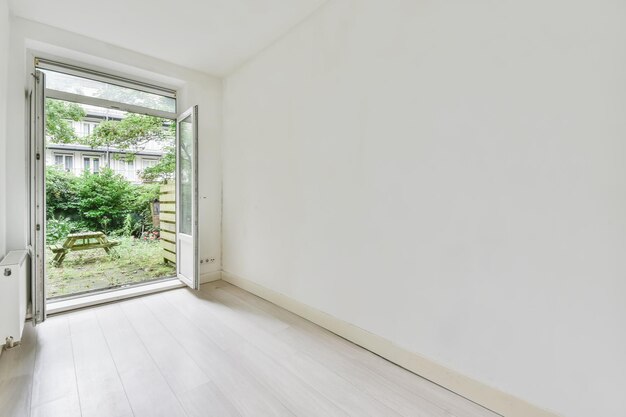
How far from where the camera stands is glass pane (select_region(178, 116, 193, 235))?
138 inches

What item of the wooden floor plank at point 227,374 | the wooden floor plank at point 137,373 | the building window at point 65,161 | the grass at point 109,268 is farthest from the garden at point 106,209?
the wooden floor plank at point 227,374

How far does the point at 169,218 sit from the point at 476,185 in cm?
392

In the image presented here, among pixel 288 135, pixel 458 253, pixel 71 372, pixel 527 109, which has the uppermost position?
pixel 288 135

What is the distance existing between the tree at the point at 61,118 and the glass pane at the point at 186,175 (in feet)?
7.74

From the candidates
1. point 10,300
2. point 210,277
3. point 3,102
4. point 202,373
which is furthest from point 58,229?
point 202,373

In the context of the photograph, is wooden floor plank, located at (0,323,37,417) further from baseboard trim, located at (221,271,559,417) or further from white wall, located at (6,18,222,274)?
baseboard trim, located at (221,271,559,417)

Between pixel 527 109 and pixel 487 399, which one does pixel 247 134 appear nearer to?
pixel 527 109

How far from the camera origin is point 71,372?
1.83m

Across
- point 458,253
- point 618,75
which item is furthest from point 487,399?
point 618,75

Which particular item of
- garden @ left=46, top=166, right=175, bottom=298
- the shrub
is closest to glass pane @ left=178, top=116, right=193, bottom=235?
garden @ left=46, top=166, right=175, bottom=298

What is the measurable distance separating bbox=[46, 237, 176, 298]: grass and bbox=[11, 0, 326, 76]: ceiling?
2.93 meters

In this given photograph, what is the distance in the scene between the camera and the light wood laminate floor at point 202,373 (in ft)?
5.02

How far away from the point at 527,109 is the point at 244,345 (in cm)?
242

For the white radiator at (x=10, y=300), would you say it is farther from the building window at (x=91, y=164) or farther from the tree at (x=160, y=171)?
the building window at (x=91, y=164)
